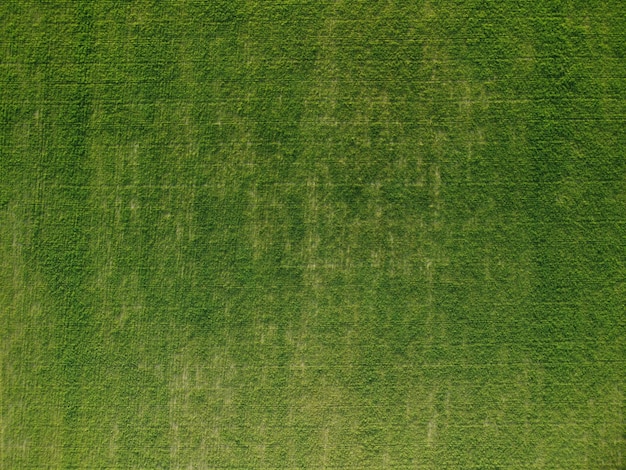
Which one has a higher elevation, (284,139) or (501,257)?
(284,139)

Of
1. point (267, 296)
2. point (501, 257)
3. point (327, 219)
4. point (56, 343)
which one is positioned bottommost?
point (56, 343)

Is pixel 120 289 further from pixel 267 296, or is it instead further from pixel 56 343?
pixel 267 296

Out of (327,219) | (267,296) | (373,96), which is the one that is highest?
(373,96)

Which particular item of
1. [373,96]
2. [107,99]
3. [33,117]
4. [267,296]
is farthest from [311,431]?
[33,117]

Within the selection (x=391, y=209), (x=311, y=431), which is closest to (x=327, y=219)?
(x=391, y=209)

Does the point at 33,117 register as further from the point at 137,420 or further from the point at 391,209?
the point at 391,209

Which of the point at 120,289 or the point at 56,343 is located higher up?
the point at 120,289
